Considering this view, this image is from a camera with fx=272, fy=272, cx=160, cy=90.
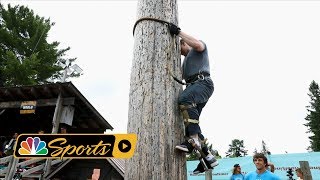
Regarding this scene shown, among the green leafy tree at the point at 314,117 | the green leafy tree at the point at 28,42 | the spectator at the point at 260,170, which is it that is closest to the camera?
the spectator at the point at 260,170

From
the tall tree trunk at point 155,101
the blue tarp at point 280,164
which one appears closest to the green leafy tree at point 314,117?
the blue tarp at point 280,164

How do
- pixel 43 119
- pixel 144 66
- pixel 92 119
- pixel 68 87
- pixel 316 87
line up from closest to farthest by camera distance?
1. pixel 144 66
2. pixel 68 87
3. pixel 92 119
4. pixel 43 119
5. pixel 316 87

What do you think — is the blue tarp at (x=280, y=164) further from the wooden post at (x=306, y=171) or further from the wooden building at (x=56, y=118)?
the wooden building at (x=56, y=118)

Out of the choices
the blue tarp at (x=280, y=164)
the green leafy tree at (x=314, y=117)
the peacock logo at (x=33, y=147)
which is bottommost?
the peacock logo at (x=33, y=147)

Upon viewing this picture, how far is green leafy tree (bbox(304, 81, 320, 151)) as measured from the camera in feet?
120

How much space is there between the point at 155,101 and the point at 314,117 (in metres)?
43.6

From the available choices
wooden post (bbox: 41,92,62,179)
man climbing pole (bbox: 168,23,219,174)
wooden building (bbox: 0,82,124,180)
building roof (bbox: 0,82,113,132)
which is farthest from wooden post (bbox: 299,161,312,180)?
wooden post (bbox: 41,92,62,179)

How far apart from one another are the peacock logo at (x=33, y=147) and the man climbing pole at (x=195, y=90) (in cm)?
94

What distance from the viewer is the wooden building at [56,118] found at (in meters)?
9.41

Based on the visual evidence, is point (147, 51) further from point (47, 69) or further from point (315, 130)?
point (315, 130)

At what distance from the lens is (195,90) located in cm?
240

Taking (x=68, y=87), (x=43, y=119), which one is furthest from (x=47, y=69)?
(x=68, y=87)

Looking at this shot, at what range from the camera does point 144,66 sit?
77.7 inches

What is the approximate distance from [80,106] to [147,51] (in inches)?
357
